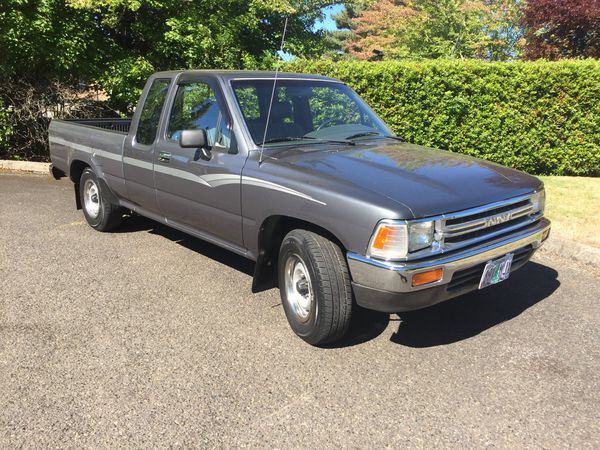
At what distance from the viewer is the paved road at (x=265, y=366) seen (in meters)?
2.66

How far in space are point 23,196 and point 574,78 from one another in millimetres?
9005

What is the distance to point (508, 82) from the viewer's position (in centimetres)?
851

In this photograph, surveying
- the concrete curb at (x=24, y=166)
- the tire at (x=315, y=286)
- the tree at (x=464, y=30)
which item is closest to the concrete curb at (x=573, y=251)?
the tire at (x=315, y=286)

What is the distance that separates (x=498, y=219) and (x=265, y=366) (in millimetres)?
1801

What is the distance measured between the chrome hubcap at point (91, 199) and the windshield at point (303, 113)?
277cm

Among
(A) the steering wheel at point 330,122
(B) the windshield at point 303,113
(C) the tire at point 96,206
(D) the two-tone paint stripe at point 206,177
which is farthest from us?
(C) the tire at point 96,206

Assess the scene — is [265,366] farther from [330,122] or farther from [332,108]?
[332,108]

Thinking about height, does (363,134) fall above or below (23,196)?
above

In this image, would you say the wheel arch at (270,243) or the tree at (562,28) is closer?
the wheel arch at (270,243)

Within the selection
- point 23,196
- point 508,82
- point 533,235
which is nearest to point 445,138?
point 508,82

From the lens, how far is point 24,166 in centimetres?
982

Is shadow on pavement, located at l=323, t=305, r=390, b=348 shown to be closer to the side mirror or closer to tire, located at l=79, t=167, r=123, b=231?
the side mirror

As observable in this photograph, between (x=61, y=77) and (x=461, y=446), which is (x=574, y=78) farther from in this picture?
(x=61, y=77)

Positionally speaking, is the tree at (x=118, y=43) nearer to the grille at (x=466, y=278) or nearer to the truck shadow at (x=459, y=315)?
the truck shadow at (x=459, y=315)
